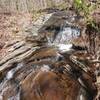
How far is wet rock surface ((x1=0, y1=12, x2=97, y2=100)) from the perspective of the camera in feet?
13.5

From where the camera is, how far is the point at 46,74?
14.4ft

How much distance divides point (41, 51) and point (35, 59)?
55 cm

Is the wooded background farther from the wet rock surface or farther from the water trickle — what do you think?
the wet rock surface

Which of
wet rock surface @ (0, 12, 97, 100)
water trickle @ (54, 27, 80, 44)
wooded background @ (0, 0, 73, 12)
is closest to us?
wet rock surface @ (0, 12, 97, 100)

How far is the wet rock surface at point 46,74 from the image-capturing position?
4125 millimetres

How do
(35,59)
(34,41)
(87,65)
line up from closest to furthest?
(87,65) < (35,59) < (34,41)

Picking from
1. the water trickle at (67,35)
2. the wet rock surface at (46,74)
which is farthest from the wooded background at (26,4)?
the wet rock surface at (46,74)

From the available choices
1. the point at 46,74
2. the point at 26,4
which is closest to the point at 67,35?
the point at 46,74

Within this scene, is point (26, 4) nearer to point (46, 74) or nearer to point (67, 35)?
point (67, 35)

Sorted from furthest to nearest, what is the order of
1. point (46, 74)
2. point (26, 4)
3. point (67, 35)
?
point (26, 4), point (67, 35), point (46, 74)

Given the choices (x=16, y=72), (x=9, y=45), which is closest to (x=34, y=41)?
(x=9, y=45)

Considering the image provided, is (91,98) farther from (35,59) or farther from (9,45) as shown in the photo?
(9,45)

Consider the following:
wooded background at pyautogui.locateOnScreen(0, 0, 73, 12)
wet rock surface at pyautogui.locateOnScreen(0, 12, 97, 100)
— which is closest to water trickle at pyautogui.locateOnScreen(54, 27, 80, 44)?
wet rock surface at pyautogui.locateOnScreen(0, 12, 97, 100)

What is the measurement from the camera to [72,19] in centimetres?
907
